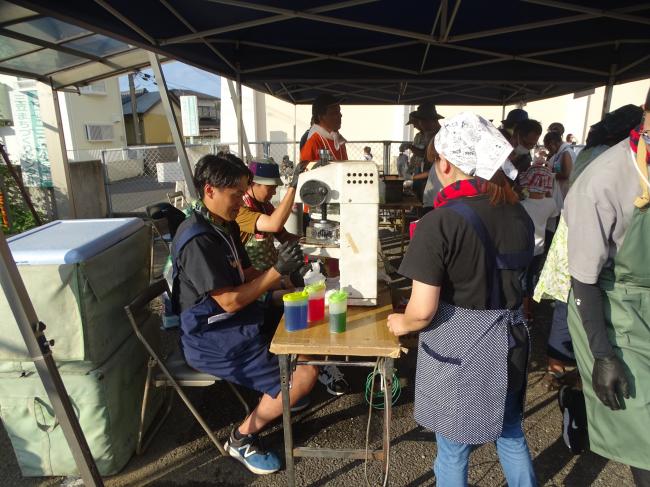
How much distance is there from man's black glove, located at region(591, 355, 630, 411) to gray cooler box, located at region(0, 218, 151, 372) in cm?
198

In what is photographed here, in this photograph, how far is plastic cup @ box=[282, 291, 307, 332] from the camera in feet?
5.50

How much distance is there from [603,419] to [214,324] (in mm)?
1582

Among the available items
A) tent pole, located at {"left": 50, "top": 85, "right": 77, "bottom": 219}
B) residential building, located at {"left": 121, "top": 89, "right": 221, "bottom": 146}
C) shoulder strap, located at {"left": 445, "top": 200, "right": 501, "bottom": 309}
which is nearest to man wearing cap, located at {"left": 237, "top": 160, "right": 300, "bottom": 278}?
shoulder strap, located at {"left": 445, "top": 200, "right": 501, "bottom": 309}

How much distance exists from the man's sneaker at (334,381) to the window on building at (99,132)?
16.0 metres

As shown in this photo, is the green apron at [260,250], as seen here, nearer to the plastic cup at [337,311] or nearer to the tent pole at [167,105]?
the plastic cup at [337,311]

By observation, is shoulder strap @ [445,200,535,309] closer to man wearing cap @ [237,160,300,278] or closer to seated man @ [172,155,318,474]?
seated man @ [172,155,318,474]

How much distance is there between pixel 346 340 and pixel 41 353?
3.64ft

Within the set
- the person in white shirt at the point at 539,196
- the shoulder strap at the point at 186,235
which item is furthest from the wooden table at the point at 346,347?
the person in white shirt at the point at 539,196

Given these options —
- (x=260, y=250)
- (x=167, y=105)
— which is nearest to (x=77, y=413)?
(x=260, y=250)

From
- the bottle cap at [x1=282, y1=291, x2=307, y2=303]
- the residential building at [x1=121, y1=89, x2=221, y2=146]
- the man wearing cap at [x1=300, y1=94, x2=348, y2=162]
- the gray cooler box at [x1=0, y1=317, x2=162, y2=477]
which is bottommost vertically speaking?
the gray cooler box at [x1=0, y1=317, x2=162, y2=477]

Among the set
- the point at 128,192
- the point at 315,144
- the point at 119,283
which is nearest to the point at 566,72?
the point at 315,144

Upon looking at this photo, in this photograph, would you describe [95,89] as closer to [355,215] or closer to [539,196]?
[539,196]

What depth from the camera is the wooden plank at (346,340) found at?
1578 mm

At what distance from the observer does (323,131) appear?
3.22 m
